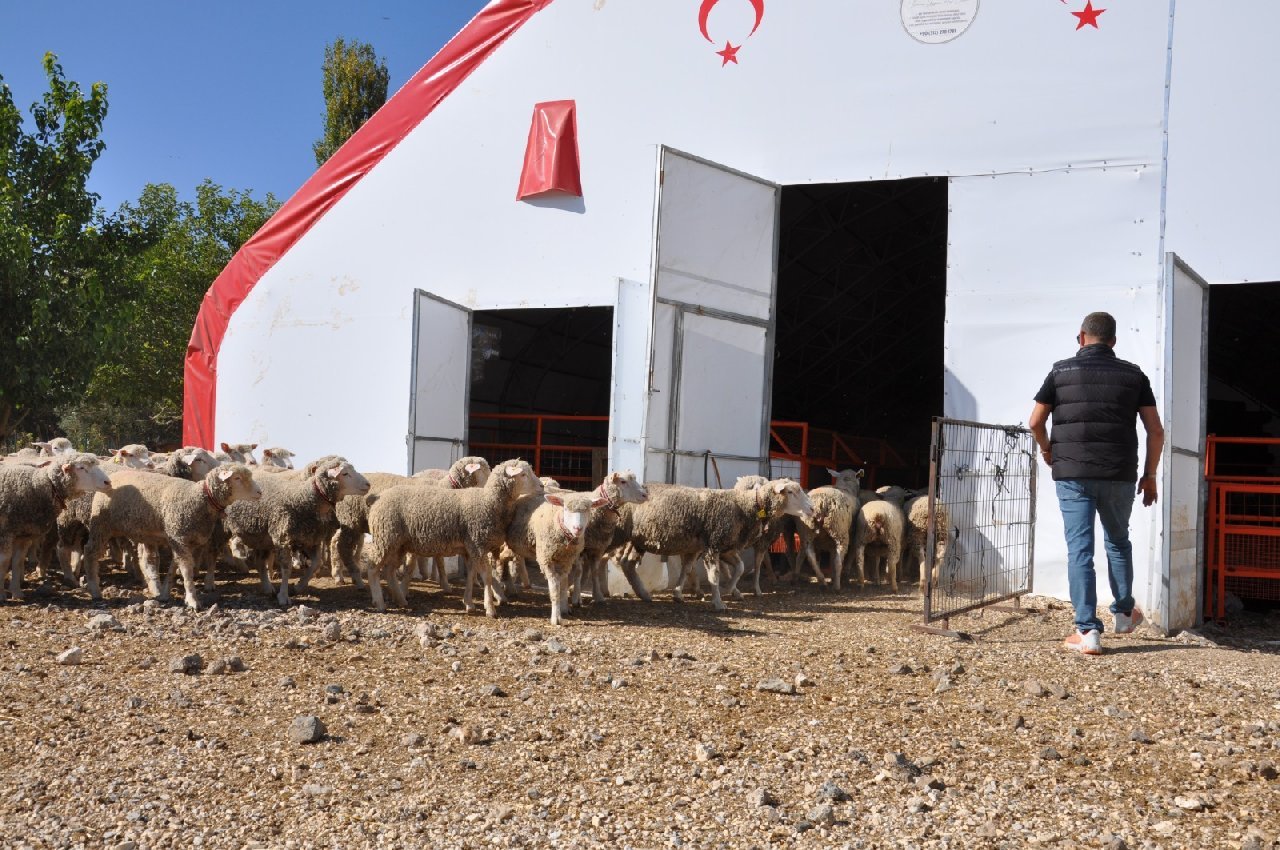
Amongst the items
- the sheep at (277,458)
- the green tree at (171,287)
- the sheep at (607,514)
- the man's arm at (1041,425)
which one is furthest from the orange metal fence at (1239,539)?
the green tree at (171,287)

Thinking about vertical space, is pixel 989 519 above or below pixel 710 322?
below

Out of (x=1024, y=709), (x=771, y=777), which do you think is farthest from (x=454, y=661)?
(x=1024, y=709)

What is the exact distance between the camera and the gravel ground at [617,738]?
379 centimetres

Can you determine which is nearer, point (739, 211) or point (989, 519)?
point (989, 519)

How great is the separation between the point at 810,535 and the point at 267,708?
21.9 ft

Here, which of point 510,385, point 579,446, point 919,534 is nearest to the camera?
point 919,534

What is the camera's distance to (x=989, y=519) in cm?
964

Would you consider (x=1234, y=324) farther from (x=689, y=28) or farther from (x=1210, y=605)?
(x=689, y=28)

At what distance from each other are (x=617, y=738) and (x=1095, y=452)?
3.69m

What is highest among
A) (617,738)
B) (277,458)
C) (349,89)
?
(349,89)

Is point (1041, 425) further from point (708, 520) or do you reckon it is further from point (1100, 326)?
point (708, 520)

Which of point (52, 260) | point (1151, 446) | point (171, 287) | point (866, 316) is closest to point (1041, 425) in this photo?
point (1151, 446)

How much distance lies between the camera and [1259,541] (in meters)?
9.78

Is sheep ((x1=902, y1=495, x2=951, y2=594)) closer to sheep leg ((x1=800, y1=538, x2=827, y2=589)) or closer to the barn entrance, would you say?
sheep leg ((x1=800, y1=538, x2=827, y2=589))
